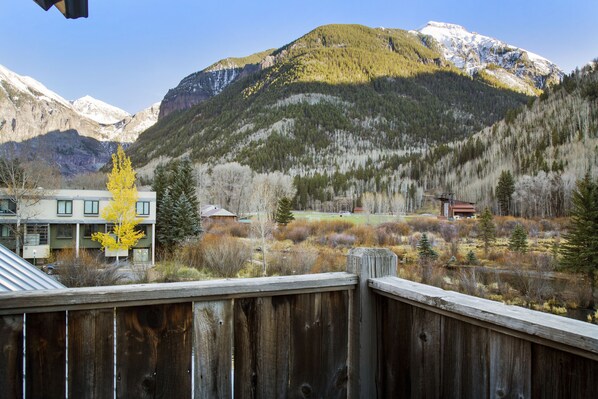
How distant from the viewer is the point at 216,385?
1.91 m

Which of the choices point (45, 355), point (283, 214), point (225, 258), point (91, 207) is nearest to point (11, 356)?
point (45, 355)

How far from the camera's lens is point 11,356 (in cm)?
163

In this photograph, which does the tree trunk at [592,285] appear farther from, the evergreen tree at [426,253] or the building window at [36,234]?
the building window at [36,234]

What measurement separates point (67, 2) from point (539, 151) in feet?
322

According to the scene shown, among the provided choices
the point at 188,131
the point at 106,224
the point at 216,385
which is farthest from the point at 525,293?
the point at 188,131

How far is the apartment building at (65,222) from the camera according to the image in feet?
85.7

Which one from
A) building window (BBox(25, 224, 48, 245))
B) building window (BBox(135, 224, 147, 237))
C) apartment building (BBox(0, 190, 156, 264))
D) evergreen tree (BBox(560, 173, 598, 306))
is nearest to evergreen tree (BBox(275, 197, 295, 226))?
building window (BBox(135, 224, 147, 237))

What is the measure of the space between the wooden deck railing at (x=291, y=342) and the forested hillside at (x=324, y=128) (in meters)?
92.7

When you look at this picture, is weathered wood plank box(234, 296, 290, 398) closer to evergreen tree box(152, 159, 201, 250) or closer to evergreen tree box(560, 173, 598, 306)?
evergreen tree box(560, 173, 598, 306)

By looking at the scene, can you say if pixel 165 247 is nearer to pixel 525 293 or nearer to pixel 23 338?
pixel 525 293

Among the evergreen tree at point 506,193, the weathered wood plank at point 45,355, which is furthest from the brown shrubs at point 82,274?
the evergreen tree at point 506,193

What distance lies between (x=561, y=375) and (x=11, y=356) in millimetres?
2205

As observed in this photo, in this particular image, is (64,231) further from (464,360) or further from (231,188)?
(231,188)

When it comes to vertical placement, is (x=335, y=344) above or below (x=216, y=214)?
above
